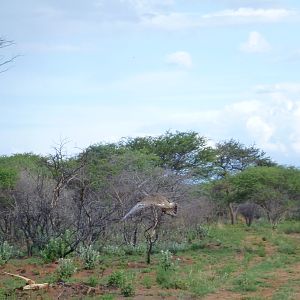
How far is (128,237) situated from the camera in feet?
68.5

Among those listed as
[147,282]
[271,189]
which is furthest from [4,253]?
[271,189]

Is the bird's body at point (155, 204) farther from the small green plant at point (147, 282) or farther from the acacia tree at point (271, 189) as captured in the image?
the acacia tree at point (271, 189)

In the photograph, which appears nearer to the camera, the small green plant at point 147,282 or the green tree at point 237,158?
the small green plant at point 147,282

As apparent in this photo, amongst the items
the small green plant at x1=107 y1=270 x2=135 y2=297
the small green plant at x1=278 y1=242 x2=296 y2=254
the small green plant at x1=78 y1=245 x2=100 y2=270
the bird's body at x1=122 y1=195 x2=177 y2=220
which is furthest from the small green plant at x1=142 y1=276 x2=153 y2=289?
the small green plant at x1=278 y1=242 x2=296 y2=254

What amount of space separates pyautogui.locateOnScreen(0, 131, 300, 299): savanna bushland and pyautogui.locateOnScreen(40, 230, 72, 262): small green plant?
31 mm

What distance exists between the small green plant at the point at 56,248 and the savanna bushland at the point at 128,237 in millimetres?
31

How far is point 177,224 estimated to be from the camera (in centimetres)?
2420

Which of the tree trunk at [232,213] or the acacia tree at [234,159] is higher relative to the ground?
the acacia tree at [234,159]

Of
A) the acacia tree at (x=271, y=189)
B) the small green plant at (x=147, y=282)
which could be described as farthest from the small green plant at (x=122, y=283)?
the acacia tree at (x=271, y=189)

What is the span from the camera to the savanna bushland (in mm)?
12008

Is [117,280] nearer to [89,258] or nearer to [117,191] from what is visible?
[89,258]

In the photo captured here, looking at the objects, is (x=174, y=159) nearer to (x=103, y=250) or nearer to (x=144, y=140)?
(x=144, y=140)

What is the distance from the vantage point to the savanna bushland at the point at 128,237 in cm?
1201

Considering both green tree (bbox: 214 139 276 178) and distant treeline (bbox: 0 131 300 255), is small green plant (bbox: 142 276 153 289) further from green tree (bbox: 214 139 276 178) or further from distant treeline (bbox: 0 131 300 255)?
green tree (bbox: 214 139 276 178)
